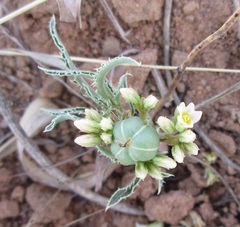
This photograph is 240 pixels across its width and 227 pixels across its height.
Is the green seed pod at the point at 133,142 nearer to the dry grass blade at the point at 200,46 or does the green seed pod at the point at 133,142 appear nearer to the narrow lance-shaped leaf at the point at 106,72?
the narrow lance-shaped leaf at the point at 106,72

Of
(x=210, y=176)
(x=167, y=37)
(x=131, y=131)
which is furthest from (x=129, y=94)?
(x=210, y=176)

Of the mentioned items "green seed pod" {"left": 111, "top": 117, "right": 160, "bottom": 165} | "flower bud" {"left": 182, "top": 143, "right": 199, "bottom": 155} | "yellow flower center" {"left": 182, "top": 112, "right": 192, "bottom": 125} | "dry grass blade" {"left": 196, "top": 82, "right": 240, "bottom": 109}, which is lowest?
"dry grass blade" {"left": 196, "top": 82, "right": 240, "bottom": 109}

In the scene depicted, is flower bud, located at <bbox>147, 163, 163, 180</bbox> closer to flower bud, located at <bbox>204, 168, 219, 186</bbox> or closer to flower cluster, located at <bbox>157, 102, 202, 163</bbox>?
flower cluster, located at <bbox>157, 102, 202, 163</bbox>

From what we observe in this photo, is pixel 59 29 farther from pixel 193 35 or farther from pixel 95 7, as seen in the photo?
pixel 193 35

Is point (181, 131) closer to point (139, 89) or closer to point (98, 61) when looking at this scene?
point (139, 89)

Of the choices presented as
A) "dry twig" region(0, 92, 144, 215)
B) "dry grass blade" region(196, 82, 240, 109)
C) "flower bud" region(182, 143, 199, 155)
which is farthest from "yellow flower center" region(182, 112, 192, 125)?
"dry twig" region(0, 92, 144, 215)

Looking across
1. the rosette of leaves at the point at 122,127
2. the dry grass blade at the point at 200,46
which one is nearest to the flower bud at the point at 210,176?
the dry grass blade at the point at 200,46
